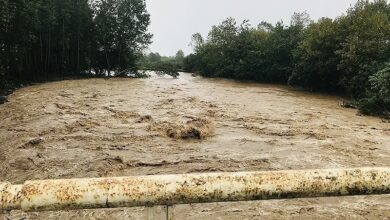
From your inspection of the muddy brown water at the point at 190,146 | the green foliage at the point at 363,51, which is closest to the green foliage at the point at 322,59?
the green foliage at the point at 363,51


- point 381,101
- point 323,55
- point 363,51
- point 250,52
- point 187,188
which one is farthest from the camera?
point 250,52

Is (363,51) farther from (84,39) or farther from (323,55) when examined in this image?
(84,39)

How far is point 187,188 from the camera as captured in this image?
53.0 inches

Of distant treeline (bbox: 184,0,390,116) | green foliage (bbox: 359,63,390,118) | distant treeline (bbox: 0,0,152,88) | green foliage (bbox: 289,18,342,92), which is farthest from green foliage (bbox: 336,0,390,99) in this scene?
distant treeline (bbox: 0,0,152,88)

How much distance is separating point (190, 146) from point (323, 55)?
2055cm

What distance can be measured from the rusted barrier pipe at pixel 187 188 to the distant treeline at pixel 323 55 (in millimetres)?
16549

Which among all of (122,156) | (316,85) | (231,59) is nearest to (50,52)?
(231,59)

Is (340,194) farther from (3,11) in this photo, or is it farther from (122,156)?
(3,11)

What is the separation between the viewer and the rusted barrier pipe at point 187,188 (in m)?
1.30

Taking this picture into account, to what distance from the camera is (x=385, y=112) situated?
1644cm

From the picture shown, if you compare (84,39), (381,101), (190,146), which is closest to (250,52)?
(84,39)

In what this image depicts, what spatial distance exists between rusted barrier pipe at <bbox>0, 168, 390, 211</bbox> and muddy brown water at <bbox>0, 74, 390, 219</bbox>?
4117 millimetres

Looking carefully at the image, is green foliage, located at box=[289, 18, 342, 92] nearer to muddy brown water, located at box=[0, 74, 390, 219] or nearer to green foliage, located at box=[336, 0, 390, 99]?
green foliage, located at box=[336, 0, 390, 99]

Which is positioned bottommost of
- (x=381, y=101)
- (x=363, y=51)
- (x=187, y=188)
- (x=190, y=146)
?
(x=190, y=146)
